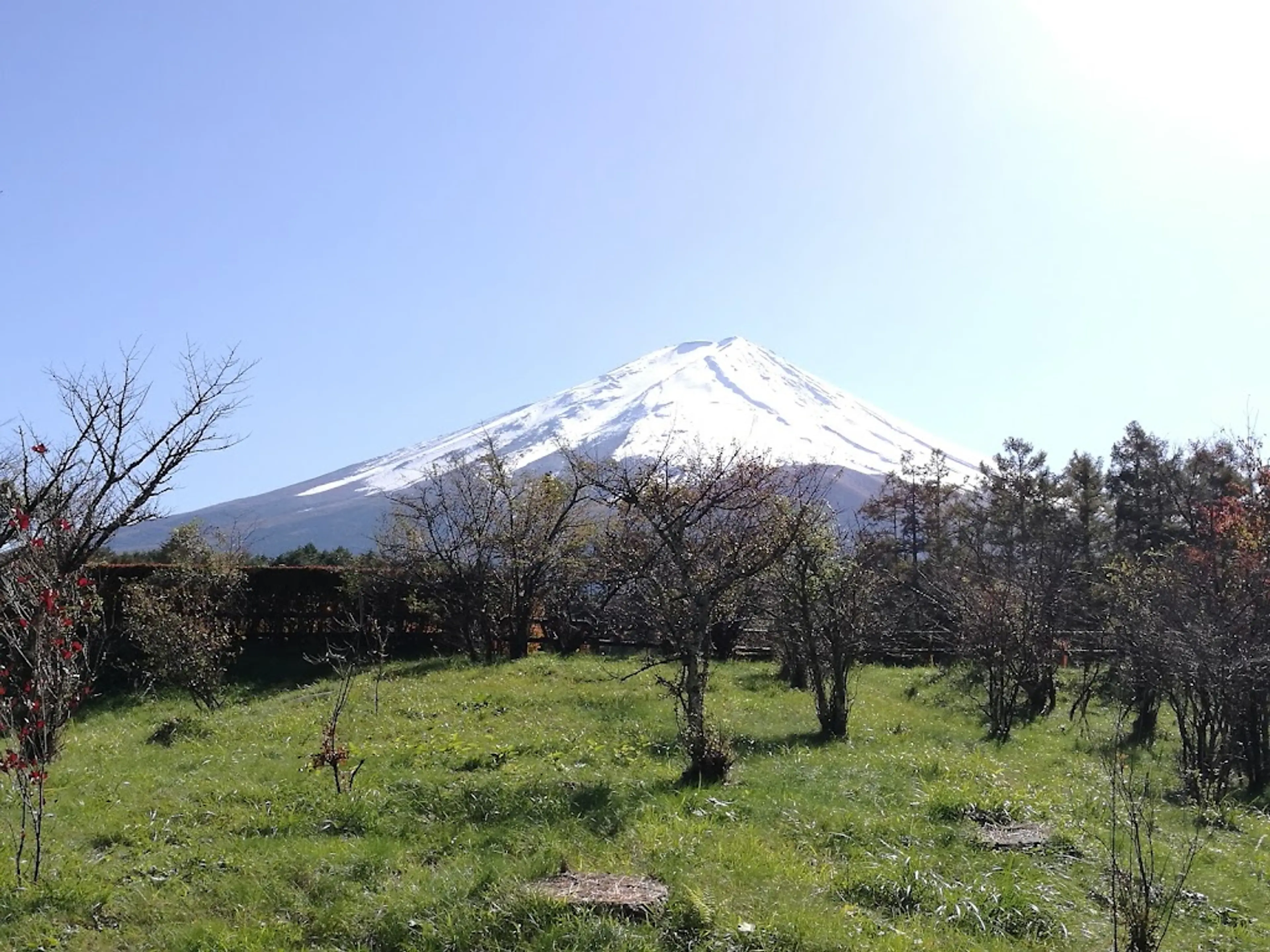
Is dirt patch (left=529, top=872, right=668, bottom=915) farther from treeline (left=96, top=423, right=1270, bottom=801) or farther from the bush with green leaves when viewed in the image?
the bush with green leaves

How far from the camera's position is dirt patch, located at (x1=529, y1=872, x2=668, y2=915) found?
578 centimetres

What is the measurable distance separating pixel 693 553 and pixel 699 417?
10210 centimetres

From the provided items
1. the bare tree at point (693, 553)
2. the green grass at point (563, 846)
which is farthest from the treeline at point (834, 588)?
the green grass at point (563, 846)

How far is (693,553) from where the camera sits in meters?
9.90

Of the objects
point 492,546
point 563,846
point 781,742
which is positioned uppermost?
point 492,546

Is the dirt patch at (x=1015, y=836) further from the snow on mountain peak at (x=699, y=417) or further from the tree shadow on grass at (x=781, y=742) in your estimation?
the snow on mountain peak at (x=699, y=417)

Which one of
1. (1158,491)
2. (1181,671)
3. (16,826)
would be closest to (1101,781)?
(1181,671)

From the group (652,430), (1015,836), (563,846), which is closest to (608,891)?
(563,846)

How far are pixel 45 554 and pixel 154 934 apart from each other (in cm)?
473

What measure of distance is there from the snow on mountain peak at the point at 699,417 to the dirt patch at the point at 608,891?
77.7 m

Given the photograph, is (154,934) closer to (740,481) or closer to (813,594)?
(740,481)

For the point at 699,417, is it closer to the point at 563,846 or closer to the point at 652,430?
the point at 652,430

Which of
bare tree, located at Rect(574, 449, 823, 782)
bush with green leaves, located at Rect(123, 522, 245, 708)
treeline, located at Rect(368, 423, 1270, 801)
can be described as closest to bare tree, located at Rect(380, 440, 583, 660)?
treeline, located at Rect(368, 423, 1270, 801)

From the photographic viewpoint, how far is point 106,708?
60.6ft
